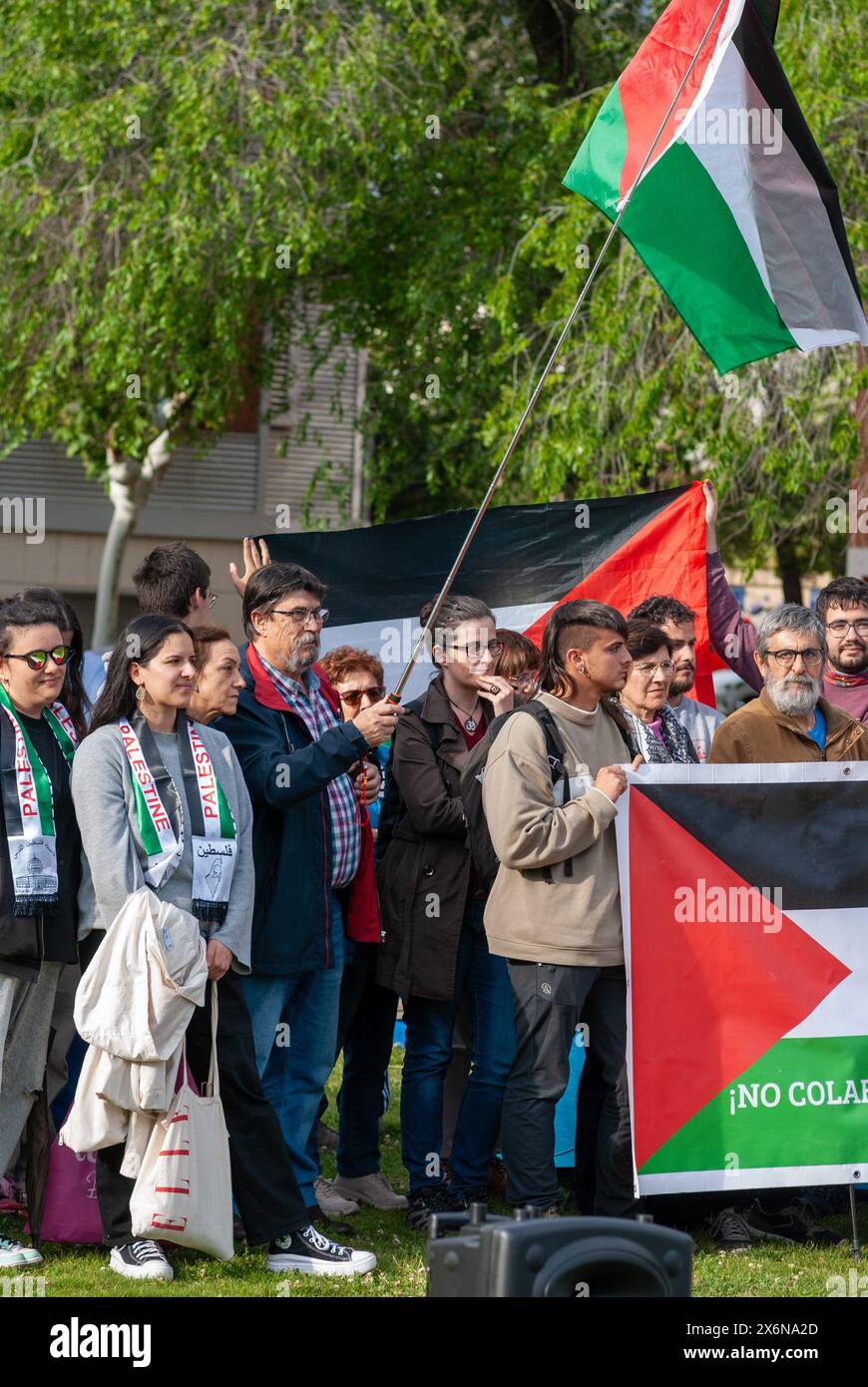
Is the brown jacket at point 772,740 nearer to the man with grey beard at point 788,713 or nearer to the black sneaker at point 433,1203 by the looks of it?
the man with grey beard at point 788,713

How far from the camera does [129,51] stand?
14.4 meters

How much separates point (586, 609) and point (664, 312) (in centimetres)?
784

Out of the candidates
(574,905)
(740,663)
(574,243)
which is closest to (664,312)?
(574,243)

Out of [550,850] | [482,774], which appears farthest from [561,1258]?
[482,774]

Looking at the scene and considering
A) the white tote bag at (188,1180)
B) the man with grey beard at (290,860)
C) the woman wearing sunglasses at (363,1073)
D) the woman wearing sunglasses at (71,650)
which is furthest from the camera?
the woman wearing sunglasses at (363,1073)

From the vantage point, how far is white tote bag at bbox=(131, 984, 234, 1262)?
4938 millimetres

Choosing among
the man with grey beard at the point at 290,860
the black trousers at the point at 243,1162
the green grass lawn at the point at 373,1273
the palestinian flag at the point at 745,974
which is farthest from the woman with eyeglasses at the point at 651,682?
the black trousers at the point at 243,1162

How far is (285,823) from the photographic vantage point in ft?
18.6

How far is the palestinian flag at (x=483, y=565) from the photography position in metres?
7.70

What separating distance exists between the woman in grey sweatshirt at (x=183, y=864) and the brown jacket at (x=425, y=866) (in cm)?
85

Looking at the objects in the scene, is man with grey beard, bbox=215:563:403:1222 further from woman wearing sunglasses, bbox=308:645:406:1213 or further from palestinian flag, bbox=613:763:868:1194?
palestinian flag, bbox=613:763:868:1194

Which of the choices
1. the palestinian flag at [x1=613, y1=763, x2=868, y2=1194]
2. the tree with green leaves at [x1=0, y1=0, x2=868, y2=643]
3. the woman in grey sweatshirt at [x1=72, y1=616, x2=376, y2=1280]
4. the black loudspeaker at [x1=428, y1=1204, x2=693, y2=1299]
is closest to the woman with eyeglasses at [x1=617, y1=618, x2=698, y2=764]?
the palestinian flag at [x1=613, y1=763, x2=868, y2=1194]

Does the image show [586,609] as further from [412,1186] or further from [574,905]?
[412,1186]

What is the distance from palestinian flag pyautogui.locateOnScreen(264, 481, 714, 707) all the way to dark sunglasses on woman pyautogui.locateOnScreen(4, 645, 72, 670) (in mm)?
2369
